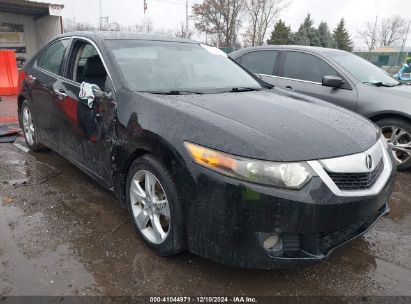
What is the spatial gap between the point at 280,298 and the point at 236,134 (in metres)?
1.08

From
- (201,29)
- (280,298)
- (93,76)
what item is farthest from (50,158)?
(201,29)

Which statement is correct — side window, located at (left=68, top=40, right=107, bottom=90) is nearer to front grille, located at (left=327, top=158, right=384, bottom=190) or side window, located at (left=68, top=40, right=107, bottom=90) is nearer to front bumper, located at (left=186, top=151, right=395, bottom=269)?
front bumper, located at (left=186, top=151, right=395, bottom=269)

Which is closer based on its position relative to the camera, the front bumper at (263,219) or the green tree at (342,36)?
the front bumper at (263,219)

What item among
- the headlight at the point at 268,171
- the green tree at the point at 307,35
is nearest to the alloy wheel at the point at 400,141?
the headlight at the point at 268,171

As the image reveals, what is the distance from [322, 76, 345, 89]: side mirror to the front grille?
2721 millimetres

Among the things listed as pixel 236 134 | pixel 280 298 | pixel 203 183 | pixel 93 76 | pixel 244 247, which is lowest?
pixel 280 298

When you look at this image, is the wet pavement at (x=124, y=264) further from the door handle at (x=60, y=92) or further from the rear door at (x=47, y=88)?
the door handle at (x=60, y=92)

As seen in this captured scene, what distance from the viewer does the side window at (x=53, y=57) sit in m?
3.90

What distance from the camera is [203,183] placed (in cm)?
212

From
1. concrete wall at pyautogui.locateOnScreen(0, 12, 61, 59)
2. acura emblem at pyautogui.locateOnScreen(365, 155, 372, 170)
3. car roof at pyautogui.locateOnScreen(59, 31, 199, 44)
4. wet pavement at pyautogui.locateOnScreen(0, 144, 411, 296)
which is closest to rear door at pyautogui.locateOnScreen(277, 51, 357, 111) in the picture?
wet pavement at pyautogui.locateOnScreen(0, 144, 411, 296)

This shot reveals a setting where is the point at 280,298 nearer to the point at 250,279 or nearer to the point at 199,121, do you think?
the point at 250,279

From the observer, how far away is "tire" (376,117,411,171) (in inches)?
178

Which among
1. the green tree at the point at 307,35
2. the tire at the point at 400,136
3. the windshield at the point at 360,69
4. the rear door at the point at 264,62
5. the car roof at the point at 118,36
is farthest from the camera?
the green tree at the point at 307,35

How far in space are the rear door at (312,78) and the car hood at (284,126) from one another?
1950mm
